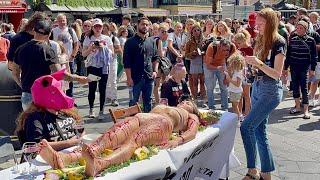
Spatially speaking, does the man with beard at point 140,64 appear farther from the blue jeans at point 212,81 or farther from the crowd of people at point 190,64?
the blue jeans at point 212,81

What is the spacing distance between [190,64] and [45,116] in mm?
6549

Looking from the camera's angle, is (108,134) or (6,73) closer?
(108,134)

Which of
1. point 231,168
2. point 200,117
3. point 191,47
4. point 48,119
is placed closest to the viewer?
point 48,119

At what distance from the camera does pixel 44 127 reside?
3.71 m

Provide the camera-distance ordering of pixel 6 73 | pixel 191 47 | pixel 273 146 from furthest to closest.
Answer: pixel 191 47 → pixel 273 146 → pixel 6 73

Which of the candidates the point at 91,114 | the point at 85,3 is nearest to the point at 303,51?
the point at 91,114

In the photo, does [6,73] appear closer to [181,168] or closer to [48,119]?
[48,119]

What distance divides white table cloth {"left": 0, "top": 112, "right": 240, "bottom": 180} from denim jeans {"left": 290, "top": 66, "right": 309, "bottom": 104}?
12.6 feet

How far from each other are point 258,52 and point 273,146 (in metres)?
2.23

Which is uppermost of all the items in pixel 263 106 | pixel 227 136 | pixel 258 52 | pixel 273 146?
pixel 258 52

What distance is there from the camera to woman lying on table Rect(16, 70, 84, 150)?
365 centimetres

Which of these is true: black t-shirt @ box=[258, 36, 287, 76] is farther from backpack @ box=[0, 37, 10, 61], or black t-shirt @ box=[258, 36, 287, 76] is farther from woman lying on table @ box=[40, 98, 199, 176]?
backpack @ box=[0, 37, 10, 61]

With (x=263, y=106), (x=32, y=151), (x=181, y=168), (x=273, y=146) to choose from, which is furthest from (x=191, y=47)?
(x=32, y=151)

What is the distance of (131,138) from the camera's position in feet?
11.9
